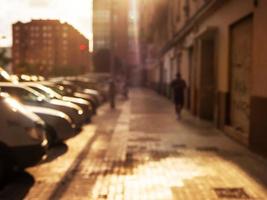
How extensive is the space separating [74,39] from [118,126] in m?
10.2

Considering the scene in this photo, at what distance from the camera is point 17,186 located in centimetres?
797

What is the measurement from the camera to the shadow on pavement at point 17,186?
7.36m

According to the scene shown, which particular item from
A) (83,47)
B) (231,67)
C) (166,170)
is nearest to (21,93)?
(166,170)

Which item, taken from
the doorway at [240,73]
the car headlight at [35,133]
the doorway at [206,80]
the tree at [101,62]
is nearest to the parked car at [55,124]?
the car headlight at [35,133]

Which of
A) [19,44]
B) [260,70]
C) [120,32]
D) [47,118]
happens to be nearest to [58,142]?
[47,118]

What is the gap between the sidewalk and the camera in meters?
7.50

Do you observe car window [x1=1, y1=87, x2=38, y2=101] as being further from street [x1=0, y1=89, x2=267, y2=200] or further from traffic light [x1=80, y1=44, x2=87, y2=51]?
traffic light [x1=80, y1=44, x2=87, y2=51]

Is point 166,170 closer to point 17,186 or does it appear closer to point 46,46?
point 17,186

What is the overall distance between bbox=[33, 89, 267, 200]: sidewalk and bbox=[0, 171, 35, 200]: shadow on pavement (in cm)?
53

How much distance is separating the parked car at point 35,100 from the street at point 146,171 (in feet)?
2.51

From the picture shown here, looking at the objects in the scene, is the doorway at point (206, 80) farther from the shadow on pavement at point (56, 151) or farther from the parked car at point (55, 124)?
the parked car at point (55, 124)

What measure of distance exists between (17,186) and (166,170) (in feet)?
8.87

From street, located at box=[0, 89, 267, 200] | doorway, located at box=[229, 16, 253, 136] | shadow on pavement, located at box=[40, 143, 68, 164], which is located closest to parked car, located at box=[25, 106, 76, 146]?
shadow on pavement, located at box=[40, 143, 68, 164]

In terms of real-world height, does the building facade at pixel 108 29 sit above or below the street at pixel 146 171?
above
